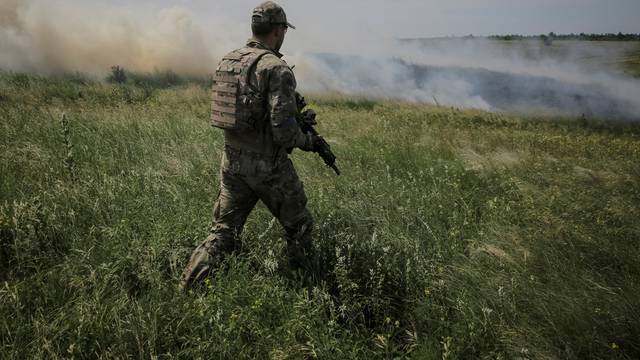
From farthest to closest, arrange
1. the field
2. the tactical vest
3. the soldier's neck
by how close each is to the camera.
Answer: the soldier's neck
the tactical vest
the field

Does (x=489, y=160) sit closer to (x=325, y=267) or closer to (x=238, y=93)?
(x=325, y=267)

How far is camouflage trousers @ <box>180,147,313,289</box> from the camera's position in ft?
9.57

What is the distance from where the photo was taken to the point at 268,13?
2.89 metres

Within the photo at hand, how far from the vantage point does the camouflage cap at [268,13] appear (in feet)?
9.47

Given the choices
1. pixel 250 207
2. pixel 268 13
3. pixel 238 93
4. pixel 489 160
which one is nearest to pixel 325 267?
pixel 250 207

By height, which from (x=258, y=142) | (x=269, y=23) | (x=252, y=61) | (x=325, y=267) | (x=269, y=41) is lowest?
(x=325, y=267)

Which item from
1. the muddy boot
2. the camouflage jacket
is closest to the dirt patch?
the camouflage jacket

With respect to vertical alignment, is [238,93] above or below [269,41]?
below

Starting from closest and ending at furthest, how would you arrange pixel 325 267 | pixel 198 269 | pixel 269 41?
pixel 198 269 < pixel 269 41 < pixel 325 267

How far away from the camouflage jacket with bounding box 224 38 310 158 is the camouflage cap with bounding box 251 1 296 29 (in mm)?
157

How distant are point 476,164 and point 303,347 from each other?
13.0 feet

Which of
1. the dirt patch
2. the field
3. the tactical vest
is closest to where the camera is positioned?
the field

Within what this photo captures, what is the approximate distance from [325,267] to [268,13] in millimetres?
1784

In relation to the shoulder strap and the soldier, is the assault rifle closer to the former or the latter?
the soldier
